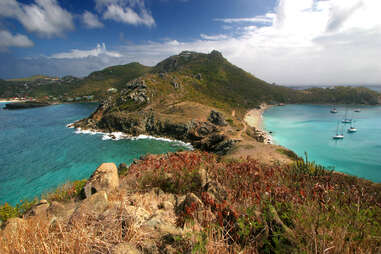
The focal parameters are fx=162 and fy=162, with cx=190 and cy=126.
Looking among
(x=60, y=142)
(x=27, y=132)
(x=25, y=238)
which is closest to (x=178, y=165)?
(x=25, y=238)

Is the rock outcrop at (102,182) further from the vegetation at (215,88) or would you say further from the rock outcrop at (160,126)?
the vegetation at (215,88)

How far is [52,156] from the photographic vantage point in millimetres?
31172

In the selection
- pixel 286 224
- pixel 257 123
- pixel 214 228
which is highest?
pixel 214 228

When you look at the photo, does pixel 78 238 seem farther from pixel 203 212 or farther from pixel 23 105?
pixel 23 105

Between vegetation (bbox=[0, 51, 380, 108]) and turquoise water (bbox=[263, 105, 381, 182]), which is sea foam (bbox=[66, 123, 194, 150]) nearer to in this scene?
turquoise water (bbox=[263, 105, 381, 182])

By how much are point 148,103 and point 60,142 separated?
2901 centimetres

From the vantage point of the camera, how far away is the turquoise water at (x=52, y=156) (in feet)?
72.2

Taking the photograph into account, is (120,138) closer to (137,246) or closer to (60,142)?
(60,142)

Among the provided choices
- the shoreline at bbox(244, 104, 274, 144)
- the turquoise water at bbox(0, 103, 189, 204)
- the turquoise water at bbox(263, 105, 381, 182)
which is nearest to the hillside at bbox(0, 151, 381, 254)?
the turquoise water at bbox(0, 103, 189, 204)

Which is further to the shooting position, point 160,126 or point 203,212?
point 160,126

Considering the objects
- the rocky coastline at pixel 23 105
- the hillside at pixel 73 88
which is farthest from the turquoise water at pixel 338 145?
the rocky coastline at pixel 23 105

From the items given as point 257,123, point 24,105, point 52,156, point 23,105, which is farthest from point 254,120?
point 23,105

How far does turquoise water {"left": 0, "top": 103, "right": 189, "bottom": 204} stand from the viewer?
22.0 metres

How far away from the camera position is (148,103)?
59.8m
